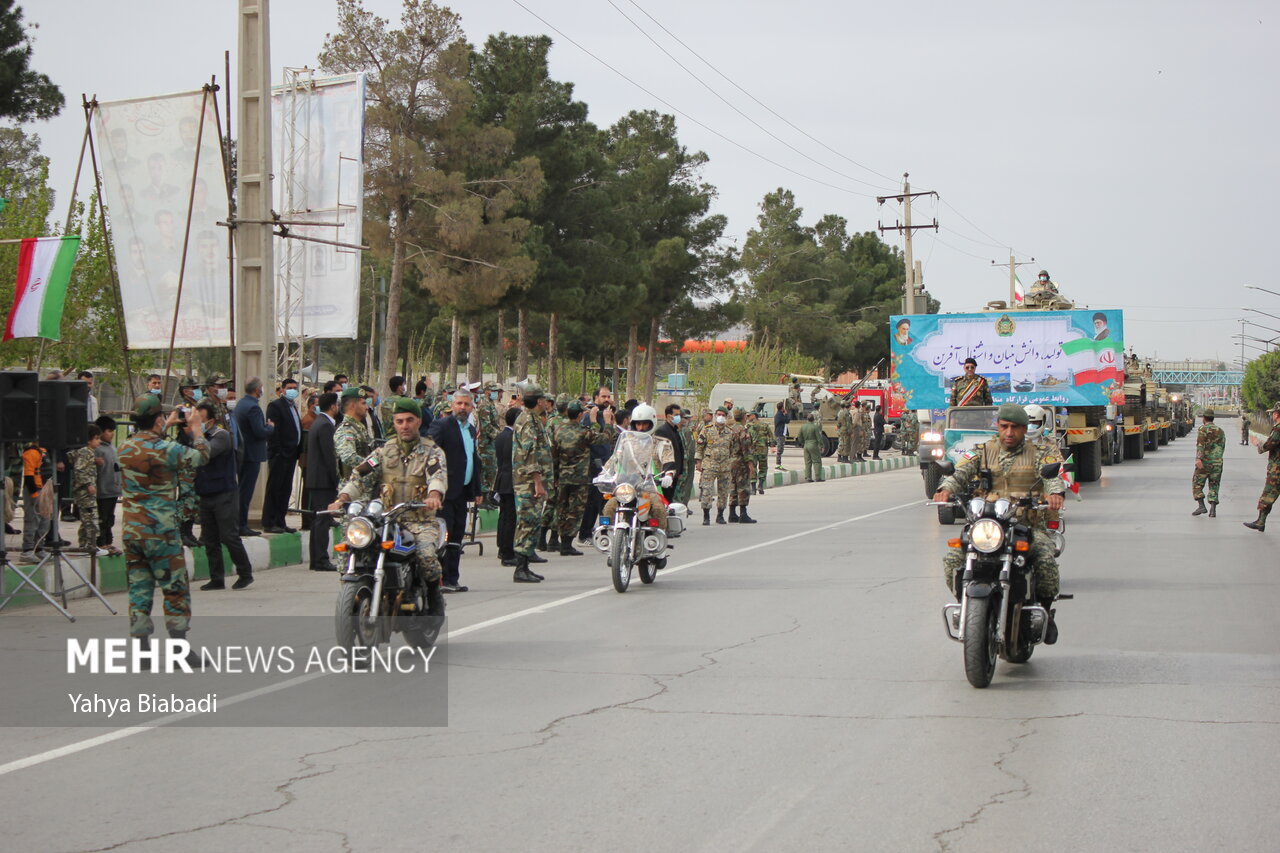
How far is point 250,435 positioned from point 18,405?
4.18 meters

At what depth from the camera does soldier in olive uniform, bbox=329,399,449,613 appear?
8.69 meters

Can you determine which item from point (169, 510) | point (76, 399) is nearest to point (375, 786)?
point (169, 510)

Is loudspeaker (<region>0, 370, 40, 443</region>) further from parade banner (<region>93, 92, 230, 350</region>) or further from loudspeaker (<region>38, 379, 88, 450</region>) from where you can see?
parade banner (<region>93, 92, 230, 350</region>)

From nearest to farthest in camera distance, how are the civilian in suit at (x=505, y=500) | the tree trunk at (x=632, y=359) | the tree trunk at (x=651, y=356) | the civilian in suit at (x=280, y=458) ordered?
the civilian in suit at (x=505, y=500)
the civilian in suit at (x=280, y=458)
the tree trunk at (x=632, y=359)
the tree trunk at (x=651, y=356)

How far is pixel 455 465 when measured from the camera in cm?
1298

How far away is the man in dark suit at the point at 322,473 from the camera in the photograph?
1418 cm

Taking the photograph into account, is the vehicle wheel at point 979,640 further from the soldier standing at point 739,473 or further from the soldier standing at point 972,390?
the soldier standing at point 972,390

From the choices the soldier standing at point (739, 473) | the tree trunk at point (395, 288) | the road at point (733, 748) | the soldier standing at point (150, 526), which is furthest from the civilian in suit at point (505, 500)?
the tree trunk at point (395, 288)

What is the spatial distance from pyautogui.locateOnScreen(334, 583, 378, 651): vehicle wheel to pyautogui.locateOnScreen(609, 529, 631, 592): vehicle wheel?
4.18 metres

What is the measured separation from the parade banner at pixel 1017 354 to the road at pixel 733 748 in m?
16.5

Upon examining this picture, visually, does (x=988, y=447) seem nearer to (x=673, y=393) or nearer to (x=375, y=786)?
(x=375, y=786)

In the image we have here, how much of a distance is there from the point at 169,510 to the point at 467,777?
12.1 ft

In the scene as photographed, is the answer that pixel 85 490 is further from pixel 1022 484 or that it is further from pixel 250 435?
pixel 1022 484

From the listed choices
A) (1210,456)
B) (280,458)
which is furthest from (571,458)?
(1210,456)
